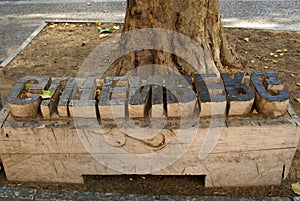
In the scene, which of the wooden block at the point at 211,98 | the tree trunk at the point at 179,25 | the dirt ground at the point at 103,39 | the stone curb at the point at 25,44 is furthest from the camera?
the stone curb at the point at 25,44

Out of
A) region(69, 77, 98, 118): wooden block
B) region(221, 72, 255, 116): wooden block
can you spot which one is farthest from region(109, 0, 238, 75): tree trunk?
region(69, 77, 98, 118): wooden block

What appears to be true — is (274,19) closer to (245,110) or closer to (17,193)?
(245,110)

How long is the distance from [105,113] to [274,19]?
14.0 feet

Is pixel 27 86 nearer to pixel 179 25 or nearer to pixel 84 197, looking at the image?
pixel 84 197

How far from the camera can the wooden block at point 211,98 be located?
2383mm

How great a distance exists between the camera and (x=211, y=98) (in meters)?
2.40

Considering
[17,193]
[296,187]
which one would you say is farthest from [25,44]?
[296,187]

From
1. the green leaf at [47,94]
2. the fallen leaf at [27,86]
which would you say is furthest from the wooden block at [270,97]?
the fallen leaf at [27,86]

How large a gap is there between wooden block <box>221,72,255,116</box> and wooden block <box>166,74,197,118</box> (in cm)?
25

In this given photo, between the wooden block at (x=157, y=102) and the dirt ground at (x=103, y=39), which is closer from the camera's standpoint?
the wooden block at (x=157, y=102)

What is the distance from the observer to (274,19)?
5785mm

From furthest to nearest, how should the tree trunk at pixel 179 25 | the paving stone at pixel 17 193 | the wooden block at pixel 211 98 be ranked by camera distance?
the tree trunk at pixel 179 25
the paving stone at pixel 17 193
the wooden block at pixel 211 98

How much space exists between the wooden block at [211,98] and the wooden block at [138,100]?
1.18 ft

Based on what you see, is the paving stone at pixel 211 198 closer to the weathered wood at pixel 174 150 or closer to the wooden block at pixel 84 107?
the weathered wood at pixel 174 150
